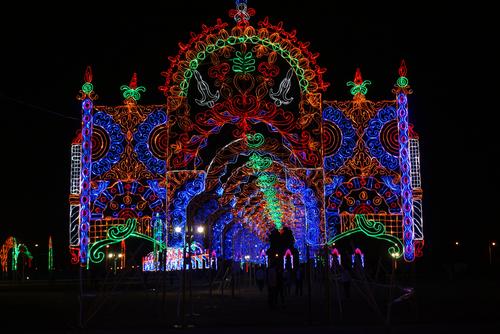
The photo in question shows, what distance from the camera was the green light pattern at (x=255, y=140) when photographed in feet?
89.3

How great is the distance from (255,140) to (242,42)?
377cm

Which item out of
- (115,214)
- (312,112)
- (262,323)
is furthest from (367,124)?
(262,323)

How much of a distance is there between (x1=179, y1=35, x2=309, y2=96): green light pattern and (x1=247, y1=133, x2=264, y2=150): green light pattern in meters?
2.44

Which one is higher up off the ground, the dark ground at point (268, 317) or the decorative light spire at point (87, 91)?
the decorative light spire at point (87, 91)

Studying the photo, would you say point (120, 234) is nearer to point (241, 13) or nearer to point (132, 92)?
point (132, 92)

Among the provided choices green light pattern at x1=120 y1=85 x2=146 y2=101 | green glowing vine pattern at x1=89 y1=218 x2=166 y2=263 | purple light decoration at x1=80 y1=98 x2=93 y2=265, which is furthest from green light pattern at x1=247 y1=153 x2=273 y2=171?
purple light decoration at x1=80 y1=98 x2=93 y2=265

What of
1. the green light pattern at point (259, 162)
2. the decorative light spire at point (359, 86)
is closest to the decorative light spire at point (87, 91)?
the green light pattern at point (259, 162)

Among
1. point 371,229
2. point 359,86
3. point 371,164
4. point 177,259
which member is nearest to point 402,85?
point 359,86

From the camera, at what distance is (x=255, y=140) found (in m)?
27.3

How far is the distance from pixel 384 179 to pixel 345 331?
13.6 metres

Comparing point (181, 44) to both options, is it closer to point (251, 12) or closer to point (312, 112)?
point (251, 12)

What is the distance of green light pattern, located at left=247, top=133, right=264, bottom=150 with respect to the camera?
1072 inches

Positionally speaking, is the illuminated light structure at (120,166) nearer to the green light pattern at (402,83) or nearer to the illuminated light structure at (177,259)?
the illuminated light structure at (177,259)

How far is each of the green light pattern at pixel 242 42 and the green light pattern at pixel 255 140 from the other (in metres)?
2.44
